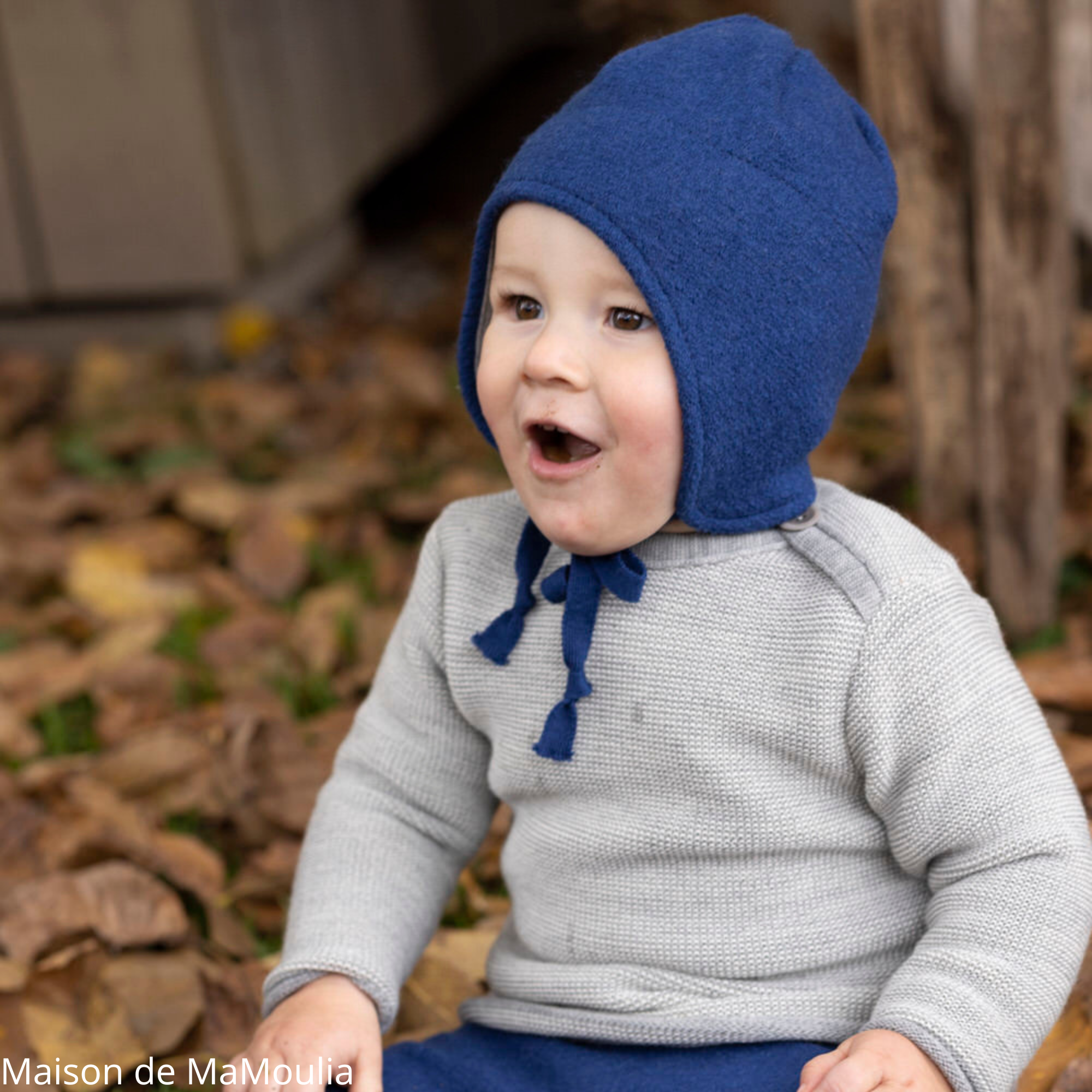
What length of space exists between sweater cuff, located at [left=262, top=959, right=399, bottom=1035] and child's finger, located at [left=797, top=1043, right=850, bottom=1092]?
1.40 ft

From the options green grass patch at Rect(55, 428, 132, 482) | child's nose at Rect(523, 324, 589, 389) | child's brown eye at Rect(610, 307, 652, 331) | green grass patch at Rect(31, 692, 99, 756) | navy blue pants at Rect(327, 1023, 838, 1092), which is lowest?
green grass patch at Rect(55, 428, 132, 482)

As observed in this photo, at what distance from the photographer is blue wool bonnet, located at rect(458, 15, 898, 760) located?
45.5 inches

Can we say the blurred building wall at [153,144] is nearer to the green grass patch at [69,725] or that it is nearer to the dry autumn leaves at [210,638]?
the dry autumn leaves at [210,638]

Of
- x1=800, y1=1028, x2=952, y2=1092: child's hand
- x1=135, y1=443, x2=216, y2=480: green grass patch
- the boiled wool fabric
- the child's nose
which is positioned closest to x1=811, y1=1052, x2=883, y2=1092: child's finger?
x1=800, y1=1028, x2=952, y2=1092: child's hand

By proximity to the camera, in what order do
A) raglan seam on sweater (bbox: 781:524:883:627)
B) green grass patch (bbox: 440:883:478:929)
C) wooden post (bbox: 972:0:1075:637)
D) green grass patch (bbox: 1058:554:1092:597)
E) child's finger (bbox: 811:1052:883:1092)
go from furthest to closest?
green grass patch (bbox: 1058:554:1092:597) → wooden post (bbox: 972:0:1075:637) → green grass patch (bbox: 440:883:478:929) → raglan seam on sweater (bbox: 781:524:883:627) → child's finger (bbox: 811:1052:883:1092)

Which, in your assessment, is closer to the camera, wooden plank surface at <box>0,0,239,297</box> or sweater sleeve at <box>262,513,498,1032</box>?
sweater sleeve at <box>262,513,498,1032</box>

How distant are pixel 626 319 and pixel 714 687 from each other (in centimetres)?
33

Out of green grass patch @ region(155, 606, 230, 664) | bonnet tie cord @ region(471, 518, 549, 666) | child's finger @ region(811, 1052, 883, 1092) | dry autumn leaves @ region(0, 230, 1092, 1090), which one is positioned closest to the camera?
child's finger @ region(811, 1052, 883, 1092)

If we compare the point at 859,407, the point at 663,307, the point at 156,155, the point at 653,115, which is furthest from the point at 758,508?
the point at 156,155

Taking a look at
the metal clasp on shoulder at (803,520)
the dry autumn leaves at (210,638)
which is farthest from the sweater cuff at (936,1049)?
the metal clasp on shoulder at (803,520)

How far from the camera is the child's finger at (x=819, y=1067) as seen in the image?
3.70ft

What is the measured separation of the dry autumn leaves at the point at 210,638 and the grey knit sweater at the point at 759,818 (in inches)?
10.5

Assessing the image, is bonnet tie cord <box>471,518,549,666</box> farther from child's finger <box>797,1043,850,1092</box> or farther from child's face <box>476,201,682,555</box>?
child's finger <box>797,1043,850,1092</box>

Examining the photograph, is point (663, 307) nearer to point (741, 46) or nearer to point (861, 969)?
point (741, 46)
